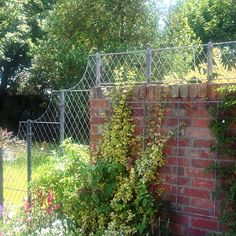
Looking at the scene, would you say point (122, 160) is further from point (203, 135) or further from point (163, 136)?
point (203, 135)

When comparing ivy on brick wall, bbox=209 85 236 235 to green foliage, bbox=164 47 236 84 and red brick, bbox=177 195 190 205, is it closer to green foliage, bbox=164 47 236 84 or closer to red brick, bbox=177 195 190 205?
green foliage, bbox=164 47 236 84

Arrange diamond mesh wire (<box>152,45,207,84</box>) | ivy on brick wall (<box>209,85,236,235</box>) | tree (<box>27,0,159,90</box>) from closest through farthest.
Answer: ivy on brick wall (<box>209,85,236,235</box>), diamond mesh wire (<box>152,45,207,84</box>), tree (<box>27,0,159,90</box>)

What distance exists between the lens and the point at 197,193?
11.2ft

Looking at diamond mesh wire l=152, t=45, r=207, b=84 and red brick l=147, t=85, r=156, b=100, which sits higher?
diamond mesh wire l=152, t=45, r=207, b=84

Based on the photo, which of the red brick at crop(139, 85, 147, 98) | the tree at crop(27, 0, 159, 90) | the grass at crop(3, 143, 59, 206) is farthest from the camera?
the tree at crop(27, 0, 159, 90)

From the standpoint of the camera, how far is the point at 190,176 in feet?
11.4

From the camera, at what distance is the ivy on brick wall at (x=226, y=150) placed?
311 cm

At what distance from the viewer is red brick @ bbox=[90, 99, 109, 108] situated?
4.07 metres

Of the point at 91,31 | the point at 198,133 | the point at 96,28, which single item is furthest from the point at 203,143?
the point at 91,31

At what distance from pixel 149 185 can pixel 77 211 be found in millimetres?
735

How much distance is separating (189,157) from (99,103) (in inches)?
43.0

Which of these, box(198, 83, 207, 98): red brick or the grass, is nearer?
box(198, 83, 207, 98): red brick

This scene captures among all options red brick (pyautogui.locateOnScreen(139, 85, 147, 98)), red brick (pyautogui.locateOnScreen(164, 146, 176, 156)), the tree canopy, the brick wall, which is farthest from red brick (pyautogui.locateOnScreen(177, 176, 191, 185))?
the tree canopy

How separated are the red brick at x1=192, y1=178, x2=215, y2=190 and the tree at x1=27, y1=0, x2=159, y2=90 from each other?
32.3 ft
